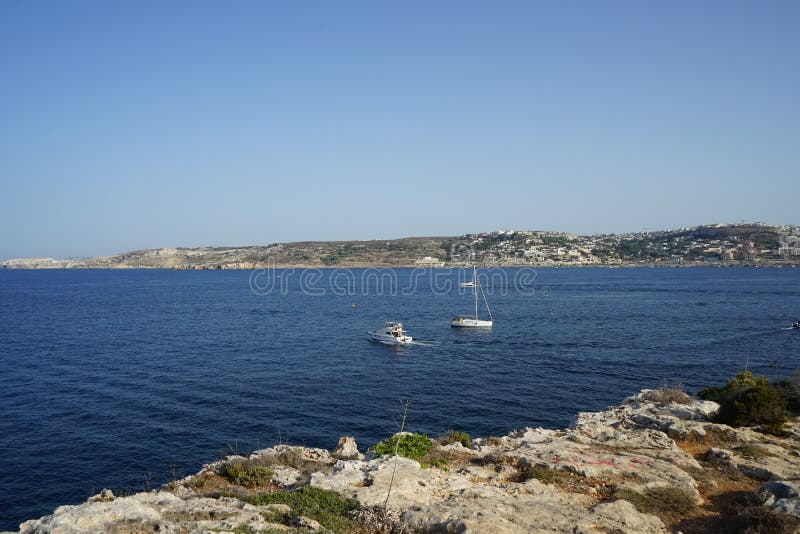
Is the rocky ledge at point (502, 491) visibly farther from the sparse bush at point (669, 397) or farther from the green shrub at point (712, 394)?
the green shrub at point (712, 394)

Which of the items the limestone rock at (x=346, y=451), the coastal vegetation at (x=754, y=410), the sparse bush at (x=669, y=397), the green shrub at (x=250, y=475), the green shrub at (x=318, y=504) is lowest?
the sparse bush at (x=669, y=397)

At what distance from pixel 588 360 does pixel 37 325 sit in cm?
7073

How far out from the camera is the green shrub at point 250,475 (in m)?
15.6

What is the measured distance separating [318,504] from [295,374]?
31.8 m

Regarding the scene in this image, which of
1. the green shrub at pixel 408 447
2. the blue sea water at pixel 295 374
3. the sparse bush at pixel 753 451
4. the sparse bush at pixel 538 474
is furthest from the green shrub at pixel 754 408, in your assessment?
the green shrub at pixel 408 447

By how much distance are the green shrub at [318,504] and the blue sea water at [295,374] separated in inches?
456

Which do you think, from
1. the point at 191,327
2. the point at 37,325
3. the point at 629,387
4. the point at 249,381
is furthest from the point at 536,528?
the point at 37,325

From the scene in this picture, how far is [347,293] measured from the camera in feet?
404

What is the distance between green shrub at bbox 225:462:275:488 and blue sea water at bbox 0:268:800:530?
24.2ft

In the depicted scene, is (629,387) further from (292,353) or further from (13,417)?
(13,417)

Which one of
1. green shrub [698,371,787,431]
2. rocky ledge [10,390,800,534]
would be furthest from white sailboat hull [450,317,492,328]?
rocky ledge [10,390,800,534]

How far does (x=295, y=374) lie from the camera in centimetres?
4306

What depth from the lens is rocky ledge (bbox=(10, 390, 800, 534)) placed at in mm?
10859

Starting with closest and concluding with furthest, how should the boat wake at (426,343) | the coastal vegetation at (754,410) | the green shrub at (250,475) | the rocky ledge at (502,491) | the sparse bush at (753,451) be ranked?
the rocky ledge at (502,491), the green shrub at (250,475), the sparse bush at (753,451), the coastal vegetation at (754,410), the boat wake at (426,343)
